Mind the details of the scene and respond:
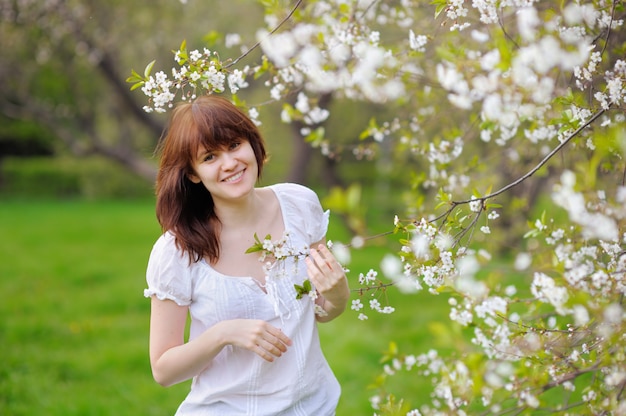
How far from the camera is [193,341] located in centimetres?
209

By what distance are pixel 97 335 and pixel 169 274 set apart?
4.38m

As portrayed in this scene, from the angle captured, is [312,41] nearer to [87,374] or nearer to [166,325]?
[166,325]

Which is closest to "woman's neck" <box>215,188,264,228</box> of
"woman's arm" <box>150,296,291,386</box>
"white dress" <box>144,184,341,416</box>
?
"white dress" <box>144,184,341,416</box>

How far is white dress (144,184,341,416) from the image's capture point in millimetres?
2146

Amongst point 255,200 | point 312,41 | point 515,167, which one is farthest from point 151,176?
point 255,200

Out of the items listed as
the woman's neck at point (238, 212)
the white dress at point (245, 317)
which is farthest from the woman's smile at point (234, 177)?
the white dress at point (245, 317)

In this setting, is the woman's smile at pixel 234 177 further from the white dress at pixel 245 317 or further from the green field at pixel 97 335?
the green field at pixel 97 335

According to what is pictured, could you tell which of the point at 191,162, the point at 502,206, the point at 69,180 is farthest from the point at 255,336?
the point at 69,180

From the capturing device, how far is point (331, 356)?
5.50 meters

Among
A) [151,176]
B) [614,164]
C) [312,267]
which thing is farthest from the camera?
[151,176]

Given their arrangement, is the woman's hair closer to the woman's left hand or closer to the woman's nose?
the woman's nose

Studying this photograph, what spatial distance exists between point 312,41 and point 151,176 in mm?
6662

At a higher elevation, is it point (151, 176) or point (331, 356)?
point (151, 176)

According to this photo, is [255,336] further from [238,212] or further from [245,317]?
[238,212]
